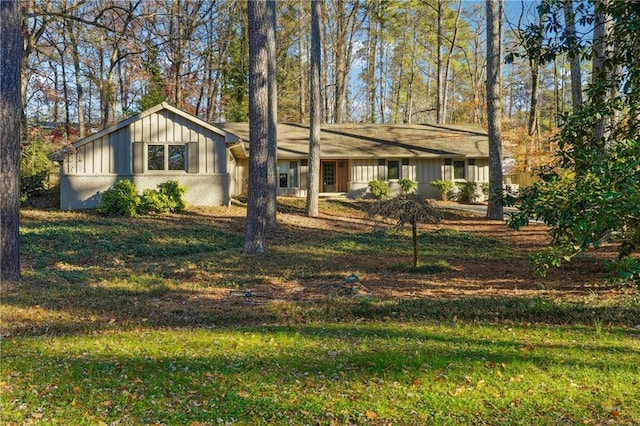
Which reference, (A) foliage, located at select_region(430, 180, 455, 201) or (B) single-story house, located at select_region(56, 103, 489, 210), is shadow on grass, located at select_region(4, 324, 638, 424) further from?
(A) foliage, located at select_region(430, 180, 455, 201)

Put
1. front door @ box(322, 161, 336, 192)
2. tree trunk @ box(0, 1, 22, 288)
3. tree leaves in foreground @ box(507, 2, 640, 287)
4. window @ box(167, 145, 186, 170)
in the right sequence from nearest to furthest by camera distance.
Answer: tree leaves in foreground @ box(507, 2, 640, 287)
tree trunk @ box(0, 1, 22, 288)
window @ box(167, 145, 186, 170)
front door @ box(322, 161, 336, 192)

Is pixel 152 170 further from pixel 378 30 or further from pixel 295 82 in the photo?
pixel 378 30

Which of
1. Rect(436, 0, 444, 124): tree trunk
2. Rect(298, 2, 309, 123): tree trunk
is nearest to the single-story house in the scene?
Rect(436, 0, 444, 124): tree trunk

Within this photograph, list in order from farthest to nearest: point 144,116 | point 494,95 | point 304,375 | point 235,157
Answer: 1. point 235,157
2. point 144,116
3. point 494,95
4. point 304,375

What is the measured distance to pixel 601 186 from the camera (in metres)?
5.73

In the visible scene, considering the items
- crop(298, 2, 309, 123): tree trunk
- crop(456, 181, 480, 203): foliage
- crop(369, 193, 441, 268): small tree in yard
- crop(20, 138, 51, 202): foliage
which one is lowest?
crop(369, 193, 441, 268): small tree in yard

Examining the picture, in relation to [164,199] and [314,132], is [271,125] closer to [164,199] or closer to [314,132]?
[314,132]

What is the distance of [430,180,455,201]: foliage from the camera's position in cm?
2514

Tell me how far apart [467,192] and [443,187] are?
4.13ft

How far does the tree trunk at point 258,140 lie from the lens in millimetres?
11008

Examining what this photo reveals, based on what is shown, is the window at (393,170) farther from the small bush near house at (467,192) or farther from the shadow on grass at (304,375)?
the shadow on grass at (304,375)

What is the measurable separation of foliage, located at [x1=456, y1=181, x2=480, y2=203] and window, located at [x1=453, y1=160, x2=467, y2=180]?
2.63 feet

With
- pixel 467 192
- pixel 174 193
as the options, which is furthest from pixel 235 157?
pixel 467 192

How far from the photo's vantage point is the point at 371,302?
22.8 feet
